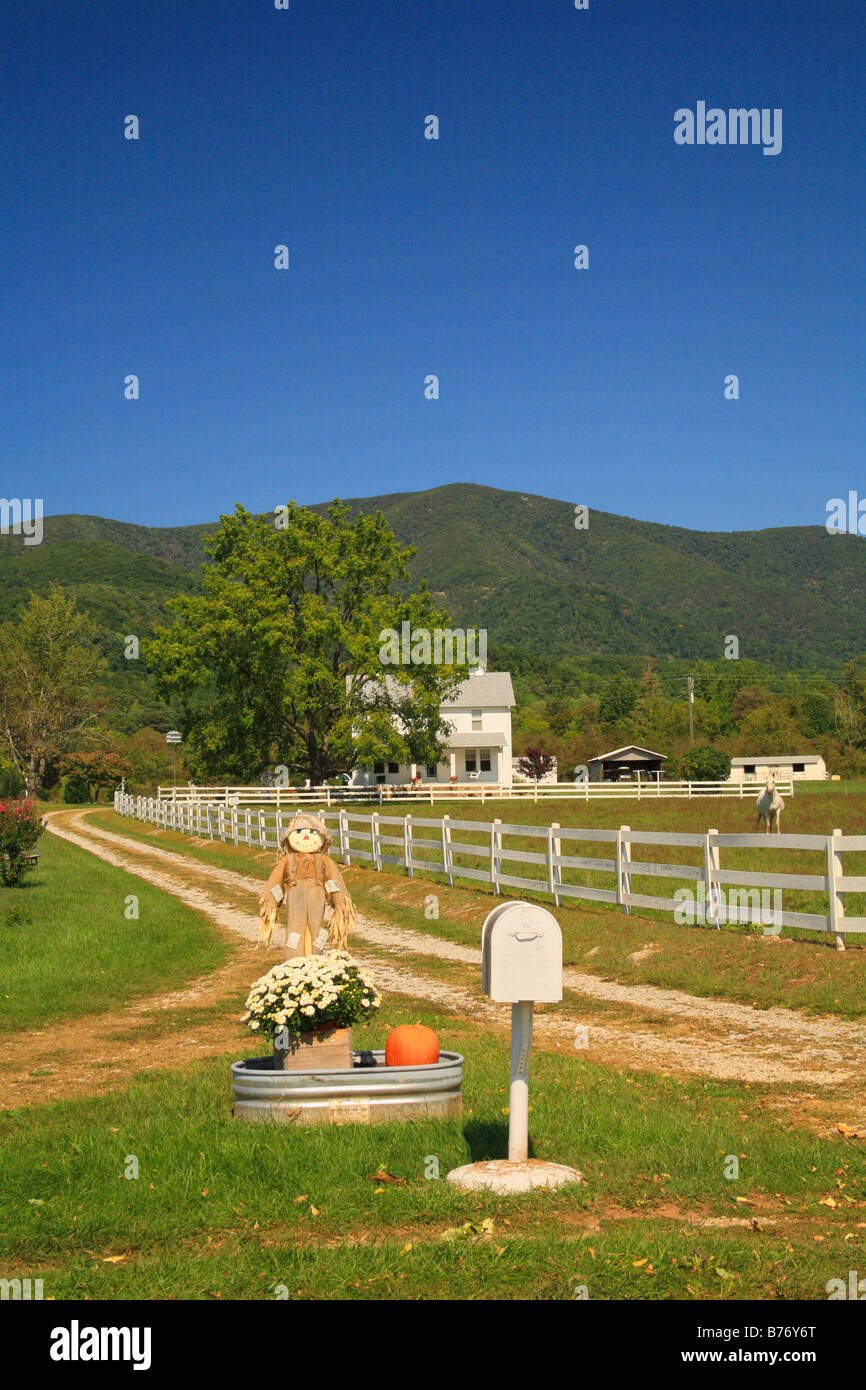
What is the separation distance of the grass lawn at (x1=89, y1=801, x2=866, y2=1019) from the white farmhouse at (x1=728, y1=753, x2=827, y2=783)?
68.4 m

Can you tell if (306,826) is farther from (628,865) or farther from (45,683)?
(45,683)

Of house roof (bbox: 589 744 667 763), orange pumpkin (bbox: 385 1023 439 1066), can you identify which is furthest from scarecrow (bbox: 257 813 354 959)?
house roof (bbox: 589 744 667 763)

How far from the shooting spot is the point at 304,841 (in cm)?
914

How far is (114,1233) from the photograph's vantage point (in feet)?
16.8

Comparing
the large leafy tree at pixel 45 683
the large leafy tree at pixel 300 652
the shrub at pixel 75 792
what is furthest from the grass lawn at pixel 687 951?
the large leafy tree at pixel 45 683

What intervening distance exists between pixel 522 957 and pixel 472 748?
198 ft

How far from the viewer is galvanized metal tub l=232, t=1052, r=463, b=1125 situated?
647 cm

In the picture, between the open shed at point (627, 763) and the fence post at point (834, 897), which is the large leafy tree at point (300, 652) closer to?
the open shed at point (627, 763)

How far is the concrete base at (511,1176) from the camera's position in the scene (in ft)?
17.7

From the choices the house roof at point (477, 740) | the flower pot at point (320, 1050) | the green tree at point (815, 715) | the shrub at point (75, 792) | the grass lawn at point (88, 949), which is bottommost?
the shrub at point (75, 792)

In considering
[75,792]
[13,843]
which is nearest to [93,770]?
[75,792]

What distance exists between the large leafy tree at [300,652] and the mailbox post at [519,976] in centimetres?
4301
